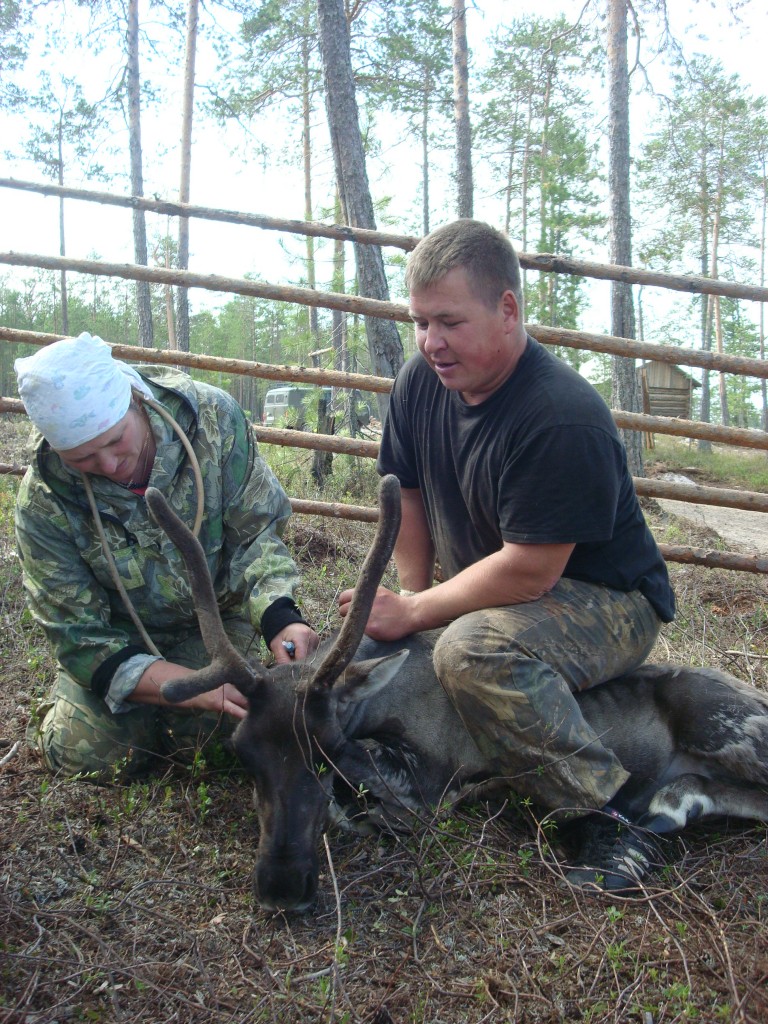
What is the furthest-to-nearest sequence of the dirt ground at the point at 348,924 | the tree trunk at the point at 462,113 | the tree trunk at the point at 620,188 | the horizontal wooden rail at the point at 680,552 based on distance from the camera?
the tree trunk at the point at 462,113, the tree trunk at the point at 620,188, the horizontal wooden rail at the point at 680,552, the dirt ground at the point at 348,924

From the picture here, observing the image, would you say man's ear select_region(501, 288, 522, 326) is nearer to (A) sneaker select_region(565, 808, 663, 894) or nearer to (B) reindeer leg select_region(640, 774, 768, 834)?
(A) sneaker select_region(565, 808, 663, 894)

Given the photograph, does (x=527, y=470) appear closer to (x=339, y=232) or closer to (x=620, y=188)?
(x=339, y=232)

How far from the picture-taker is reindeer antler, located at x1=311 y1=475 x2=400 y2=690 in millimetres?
3354

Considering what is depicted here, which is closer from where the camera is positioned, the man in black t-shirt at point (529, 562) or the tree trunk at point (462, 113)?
the man in black t-shirt at point (529, 562)

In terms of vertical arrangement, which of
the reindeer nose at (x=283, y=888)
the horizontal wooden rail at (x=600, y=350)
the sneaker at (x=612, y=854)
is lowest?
the sneaker at (x=612, y=854)

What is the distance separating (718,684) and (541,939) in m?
1.62

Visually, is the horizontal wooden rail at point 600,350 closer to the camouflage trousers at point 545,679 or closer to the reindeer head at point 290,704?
the camouflage trousers at point 545,679

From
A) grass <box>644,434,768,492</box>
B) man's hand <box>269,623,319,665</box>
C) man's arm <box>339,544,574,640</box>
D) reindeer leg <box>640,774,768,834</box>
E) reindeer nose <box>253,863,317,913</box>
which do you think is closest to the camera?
reindeer nose <box>253,863,317,913</box>

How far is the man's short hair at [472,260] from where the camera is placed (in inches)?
141

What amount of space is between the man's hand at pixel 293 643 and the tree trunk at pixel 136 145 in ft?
48.8

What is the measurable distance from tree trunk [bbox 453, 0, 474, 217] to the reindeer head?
54.4 feet

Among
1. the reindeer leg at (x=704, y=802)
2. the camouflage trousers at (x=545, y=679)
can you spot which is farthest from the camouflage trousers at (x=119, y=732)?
the reindeer leg at (x=704, y=802)

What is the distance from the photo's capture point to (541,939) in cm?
293

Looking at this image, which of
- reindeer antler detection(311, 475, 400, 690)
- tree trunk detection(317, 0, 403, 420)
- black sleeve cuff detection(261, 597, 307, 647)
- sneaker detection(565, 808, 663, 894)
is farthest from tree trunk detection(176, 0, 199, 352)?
sneaker detection(565, 808, 663, 894)
